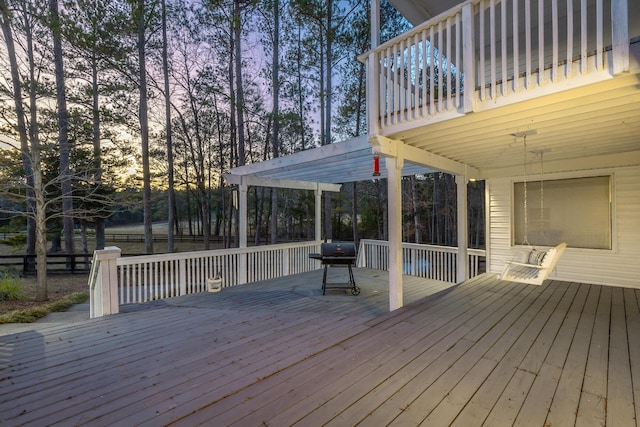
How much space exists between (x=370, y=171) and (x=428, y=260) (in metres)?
2.51

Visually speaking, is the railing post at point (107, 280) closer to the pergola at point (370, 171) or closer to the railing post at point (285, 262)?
the pergola at point (370, 171)

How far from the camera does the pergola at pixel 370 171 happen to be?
3828mm

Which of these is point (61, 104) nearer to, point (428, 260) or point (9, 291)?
point (9, 291)

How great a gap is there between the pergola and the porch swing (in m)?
0.85

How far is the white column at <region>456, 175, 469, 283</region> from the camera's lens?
571 centimetres

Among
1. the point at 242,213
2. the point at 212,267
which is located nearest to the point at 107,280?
the point at 212,267

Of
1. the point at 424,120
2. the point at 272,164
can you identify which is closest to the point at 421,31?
the point at 424,120

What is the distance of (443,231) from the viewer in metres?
18.1

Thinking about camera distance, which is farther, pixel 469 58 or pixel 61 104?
pixel 61 104

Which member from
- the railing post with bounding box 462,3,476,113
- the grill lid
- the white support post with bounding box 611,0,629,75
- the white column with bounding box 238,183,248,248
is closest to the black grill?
the grill lid

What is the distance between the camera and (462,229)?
18.8 feet

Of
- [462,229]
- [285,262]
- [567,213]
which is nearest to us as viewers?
[567,213]

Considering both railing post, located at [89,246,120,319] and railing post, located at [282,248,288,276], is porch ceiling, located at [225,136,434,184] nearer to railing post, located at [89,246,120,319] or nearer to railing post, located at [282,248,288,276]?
railing post, located at [282,248,288,276]

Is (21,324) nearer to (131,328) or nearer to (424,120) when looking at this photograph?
(131,328)
